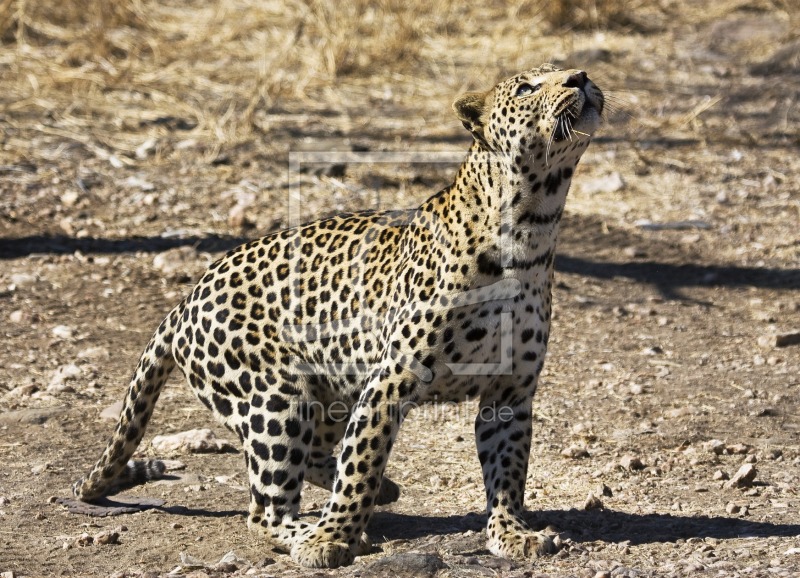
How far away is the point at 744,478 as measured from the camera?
21.2 feet

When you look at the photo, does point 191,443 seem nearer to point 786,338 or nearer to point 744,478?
point 744,478

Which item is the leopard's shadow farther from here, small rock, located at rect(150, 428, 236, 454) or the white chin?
the white chin

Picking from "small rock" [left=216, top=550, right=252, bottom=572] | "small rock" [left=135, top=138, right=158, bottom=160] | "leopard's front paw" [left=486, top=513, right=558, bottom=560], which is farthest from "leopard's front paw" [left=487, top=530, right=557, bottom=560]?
"small rock" [left=135, top=138, right=158, bottom=160]

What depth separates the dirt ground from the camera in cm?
601

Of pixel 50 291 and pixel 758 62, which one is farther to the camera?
pixel 758 62

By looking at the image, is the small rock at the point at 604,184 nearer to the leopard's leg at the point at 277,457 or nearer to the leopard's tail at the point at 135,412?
the leopard's tail at the point at 135,412

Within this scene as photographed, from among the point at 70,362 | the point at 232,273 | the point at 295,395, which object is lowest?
the point at 70,362

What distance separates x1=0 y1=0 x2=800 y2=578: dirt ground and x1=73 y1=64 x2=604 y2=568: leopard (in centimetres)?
30

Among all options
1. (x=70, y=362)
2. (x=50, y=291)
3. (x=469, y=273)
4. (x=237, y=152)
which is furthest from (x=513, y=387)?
(x=237, y=152)

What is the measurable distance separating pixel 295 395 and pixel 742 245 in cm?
552

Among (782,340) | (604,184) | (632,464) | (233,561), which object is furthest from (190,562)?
(604,184)

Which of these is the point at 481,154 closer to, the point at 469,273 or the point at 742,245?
the point at 469,273

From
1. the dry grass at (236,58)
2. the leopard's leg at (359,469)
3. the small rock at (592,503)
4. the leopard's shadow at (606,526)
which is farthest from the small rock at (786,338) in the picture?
the dry grass at (236,58)

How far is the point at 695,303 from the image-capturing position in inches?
371
